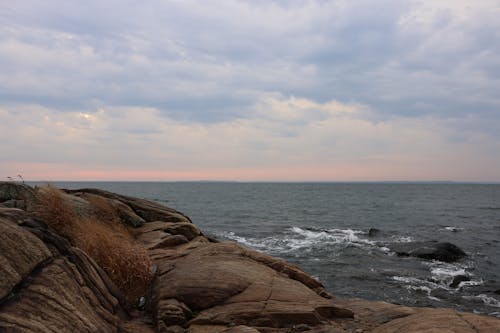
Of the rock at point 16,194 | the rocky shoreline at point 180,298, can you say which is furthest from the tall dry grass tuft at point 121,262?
the rock at point 16,194

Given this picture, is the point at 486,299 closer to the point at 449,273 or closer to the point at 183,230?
the point at 449,273

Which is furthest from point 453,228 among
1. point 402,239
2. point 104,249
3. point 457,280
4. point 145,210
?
point 104,249

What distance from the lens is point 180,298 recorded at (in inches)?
349

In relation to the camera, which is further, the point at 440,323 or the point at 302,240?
the point at 302,240

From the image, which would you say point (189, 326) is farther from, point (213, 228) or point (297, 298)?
point (213, 228)

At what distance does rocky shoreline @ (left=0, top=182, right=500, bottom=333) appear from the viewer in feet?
20.5

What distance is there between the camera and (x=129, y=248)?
10789mm

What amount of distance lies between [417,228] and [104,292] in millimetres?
45534

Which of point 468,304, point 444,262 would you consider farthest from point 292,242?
point 468,304

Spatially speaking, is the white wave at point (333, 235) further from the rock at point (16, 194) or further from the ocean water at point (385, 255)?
the rock at point (16, 194)

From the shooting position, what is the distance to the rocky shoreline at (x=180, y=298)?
625 centimetres

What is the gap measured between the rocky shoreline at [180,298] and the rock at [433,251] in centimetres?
2166

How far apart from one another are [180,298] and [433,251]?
26.5 meters

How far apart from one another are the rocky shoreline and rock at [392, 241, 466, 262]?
71.1 feet
